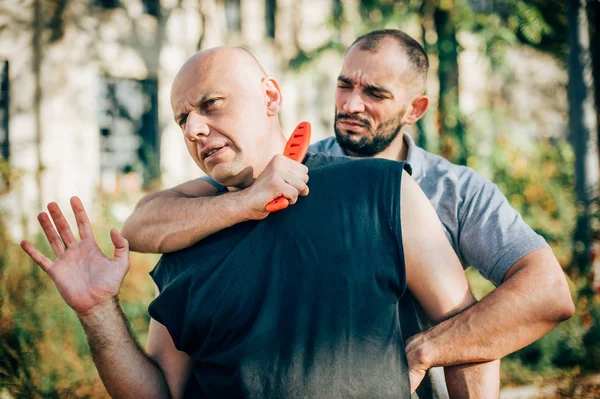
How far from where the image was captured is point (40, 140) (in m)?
13.2

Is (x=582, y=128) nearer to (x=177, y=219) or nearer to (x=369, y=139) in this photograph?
(x=369, y=139)

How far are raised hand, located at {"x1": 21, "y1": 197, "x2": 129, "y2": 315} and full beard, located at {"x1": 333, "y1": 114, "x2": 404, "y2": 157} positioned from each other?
1337mm

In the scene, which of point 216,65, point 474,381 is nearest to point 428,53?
point 216,65

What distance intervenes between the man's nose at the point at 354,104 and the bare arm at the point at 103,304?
141 centimetres

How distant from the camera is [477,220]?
2477mm

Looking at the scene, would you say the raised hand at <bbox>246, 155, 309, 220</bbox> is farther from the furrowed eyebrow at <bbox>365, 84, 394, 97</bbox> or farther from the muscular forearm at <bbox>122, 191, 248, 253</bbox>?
the furrowed eyebrow at <bbox>365, 84, 394, 97</bbox>

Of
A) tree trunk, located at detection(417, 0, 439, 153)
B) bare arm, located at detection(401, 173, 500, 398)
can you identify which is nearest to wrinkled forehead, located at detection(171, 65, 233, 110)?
bare arm, located at detection(401, 173, 500, 398)

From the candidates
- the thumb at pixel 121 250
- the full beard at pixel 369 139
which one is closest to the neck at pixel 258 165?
the thumb at pixel 121 250

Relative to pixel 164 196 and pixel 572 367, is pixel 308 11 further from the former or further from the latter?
pixel 164 196

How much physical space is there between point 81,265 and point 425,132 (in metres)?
6.68

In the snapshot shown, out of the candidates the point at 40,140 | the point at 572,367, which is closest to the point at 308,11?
the point at 40,140

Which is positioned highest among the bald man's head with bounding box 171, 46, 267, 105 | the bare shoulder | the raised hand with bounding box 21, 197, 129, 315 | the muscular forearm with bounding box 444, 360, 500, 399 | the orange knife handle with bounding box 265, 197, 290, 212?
the bald man's head with bounding box 171, 46, 267, 105

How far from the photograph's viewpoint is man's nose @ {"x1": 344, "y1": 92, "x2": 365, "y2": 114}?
10.4 feet

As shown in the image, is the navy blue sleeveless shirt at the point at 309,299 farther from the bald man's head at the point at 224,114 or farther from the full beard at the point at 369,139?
the full beard at the point at 369,139
